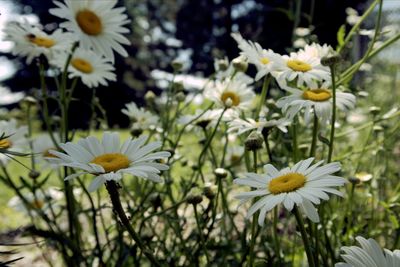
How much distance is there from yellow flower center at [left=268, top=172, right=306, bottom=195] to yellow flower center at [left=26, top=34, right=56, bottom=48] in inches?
30.1

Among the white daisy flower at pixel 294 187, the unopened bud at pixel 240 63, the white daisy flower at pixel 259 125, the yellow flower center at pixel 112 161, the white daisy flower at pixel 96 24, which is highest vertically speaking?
the white daisy flower at pixel 96 24

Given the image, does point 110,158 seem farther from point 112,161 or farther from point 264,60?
point 264,60

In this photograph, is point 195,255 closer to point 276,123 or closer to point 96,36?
point 276,123

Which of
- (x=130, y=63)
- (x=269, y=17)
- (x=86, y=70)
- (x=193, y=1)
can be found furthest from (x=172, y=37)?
(x=86, y=70)

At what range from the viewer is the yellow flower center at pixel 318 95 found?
0.95m

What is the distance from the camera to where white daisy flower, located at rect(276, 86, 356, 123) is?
2.98ft

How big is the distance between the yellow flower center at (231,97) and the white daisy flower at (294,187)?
46 cm

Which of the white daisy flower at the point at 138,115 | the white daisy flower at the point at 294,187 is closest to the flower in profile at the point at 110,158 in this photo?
the white daisy flower at the point at 294,187

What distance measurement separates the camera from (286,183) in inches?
27.6

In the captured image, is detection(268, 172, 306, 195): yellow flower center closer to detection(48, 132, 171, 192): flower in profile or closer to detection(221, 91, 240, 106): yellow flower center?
detection(48, 132, 171, 192): flower in profile

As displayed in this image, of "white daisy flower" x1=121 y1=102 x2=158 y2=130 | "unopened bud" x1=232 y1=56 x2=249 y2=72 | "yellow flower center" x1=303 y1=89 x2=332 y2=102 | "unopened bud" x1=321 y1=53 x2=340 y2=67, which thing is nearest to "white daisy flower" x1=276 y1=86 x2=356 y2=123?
"yellow flower center" x1=303 y1=89 x2=332 y2=102

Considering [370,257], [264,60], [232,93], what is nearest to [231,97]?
[232,93]

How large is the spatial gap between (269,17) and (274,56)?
598 cm

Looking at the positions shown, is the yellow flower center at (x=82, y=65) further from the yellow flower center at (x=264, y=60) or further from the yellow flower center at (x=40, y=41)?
the yellow flower center at (x=264, y=60)
